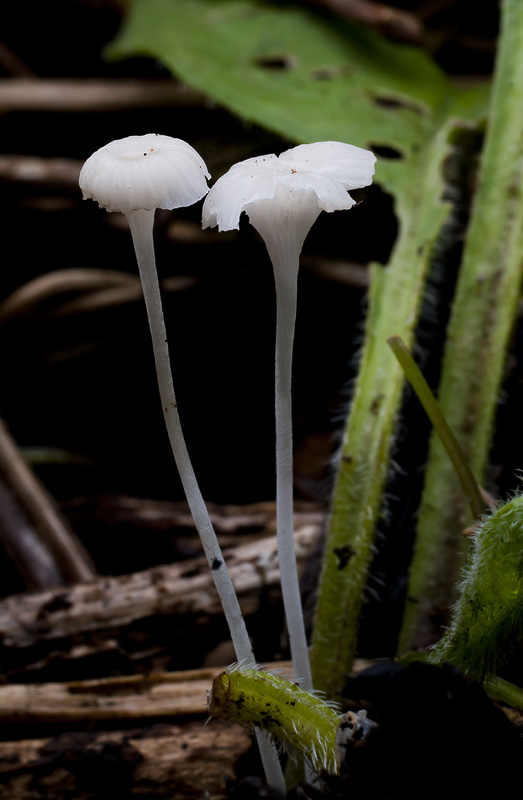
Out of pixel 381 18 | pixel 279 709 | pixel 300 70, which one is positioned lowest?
pixel 279 709

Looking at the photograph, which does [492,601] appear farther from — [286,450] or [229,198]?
[229,198]

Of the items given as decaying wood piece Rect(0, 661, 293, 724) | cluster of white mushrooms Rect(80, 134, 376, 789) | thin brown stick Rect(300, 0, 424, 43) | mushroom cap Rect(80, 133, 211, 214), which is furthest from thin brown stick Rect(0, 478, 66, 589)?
thin brown stick Rect(300, 0, 424, 43)

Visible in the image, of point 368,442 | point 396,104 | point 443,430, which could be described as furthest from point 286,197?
point 396,104

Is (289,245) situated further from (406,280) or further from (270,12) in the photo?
(270,12)

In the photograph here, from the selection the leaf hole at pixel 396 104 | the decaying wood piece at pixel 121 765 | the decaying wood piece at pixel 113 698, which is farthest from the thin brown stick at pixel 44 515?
the leaf hole at pixel 396 104

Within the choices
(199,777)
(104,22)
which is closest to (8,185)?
(104,22)

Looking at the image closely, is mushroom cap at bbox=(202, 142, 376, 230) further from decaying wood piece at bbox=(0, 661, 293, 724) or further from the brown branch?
the brown branch
